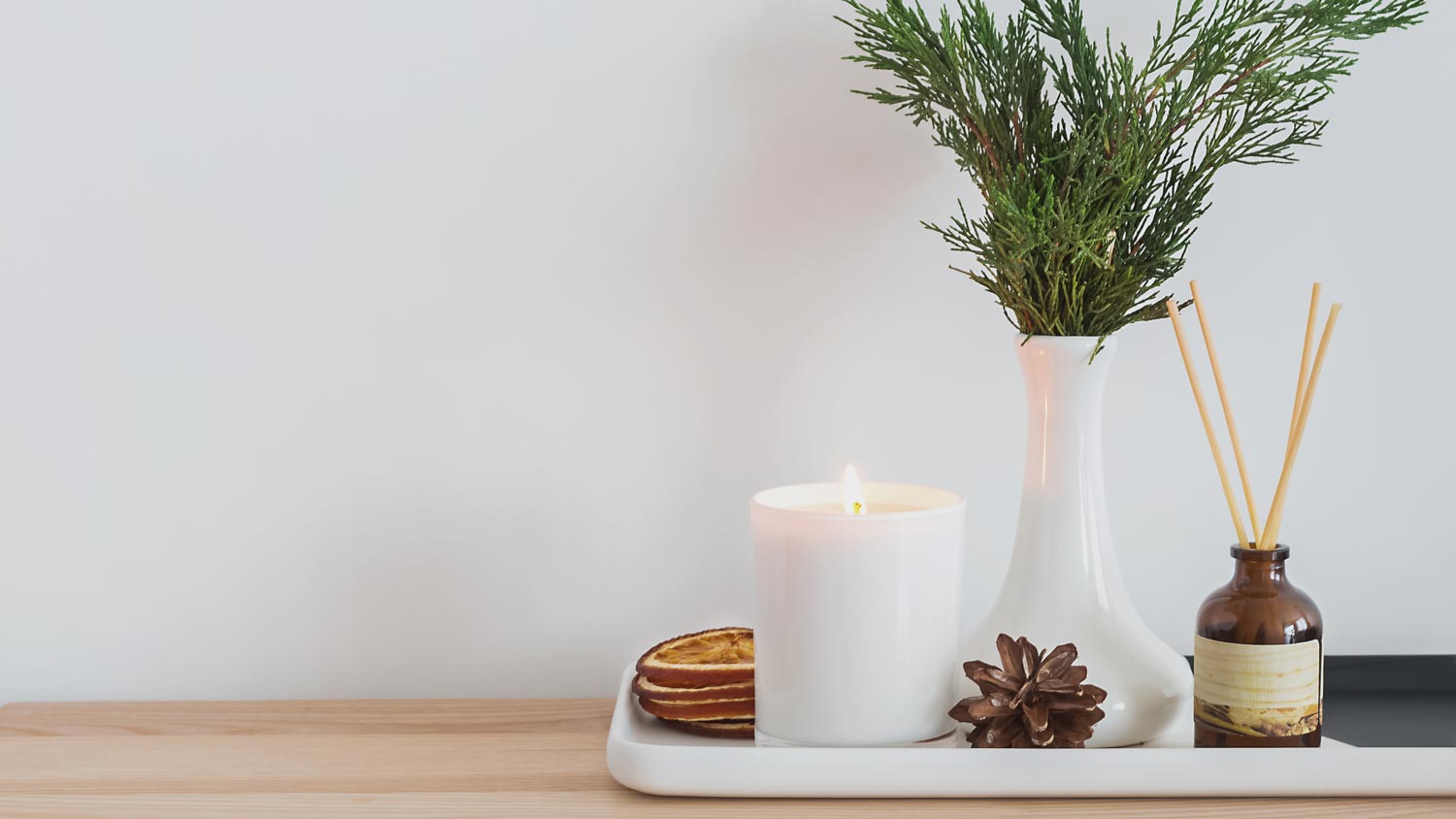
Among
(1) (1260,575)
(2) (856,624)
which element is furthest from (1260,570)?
(2) (856,624)

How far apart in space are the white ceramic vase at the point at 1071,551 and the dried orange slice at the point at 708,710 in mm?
124

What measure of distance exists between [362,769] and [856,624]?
0.93ft

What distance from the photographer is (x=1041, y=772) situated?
0.53 metres

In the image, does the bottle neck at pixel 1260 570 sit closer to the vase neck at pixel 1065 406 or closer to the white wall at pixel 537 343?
the vase neck at pixel 1065 406

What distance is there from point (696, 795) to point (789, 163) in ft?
1.36

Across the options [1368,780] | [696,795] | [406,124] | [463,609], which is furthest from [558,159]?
[1368,780]

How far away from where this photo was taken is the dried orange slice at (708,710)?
1.97 feet

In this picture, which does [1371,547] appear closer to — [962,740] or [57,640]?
[962,740]

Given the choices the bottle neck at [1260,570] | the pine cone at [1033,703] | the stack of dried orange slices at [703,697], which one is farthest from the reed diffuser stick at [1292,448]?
the stack of dried orange slices at [703,697]

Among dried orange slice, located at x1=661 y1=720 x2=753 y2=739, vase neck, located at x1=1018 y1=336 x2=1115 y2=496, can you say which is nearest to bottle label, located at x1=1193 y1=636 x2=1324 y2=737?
vase neck, located at x1=1018 y1=336 x2=1115 y2=496

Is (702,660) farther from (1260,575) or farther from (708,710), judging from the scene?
(1260,575)

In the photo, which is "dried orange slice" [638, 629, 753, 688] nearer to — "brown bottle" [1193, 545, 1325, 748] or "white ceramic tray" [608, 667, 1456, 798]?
"white ceramic tray" [608, 667, 1456, 798]

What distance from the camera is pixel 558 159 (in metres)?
0.74

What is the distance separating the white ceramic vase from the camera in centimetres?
58
